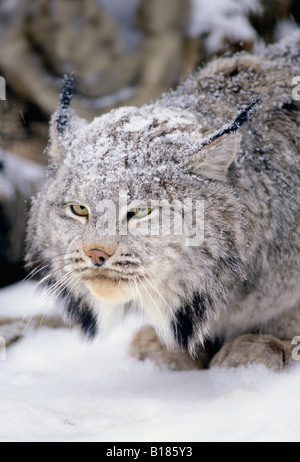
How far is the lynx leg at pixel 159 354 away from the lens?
9.21 feet

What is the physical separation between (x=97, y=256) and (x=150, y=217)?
25 cm

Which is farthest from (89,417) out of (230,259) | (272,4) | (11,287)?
(272,4)

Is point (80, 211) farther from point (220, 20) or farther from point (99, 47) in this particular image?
point (220, 20)

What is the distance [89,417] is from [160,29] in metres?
3.29

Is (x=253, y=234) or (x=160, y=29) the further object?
(x=160, y=29)

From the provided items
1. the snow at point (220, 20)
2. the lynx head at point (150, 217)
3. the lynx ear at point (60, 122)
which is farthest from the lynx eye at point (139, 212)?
the snow at point (220, 20)

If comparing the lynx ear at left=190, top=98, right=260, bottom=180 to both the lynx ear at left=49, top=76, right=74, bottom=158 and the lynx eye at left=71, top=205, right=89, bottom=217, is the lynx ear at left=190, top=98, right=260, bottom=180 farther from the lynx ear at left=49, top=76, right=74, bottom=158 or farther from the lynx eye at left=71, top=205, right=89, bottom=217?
the lynx ear at left=49, top=76, right=74, bottom=158

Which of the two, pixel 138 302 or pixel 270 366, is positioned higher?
pixel 138 302

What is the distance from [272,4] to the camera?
4.45 metres

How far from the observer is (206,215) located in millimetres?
2244
